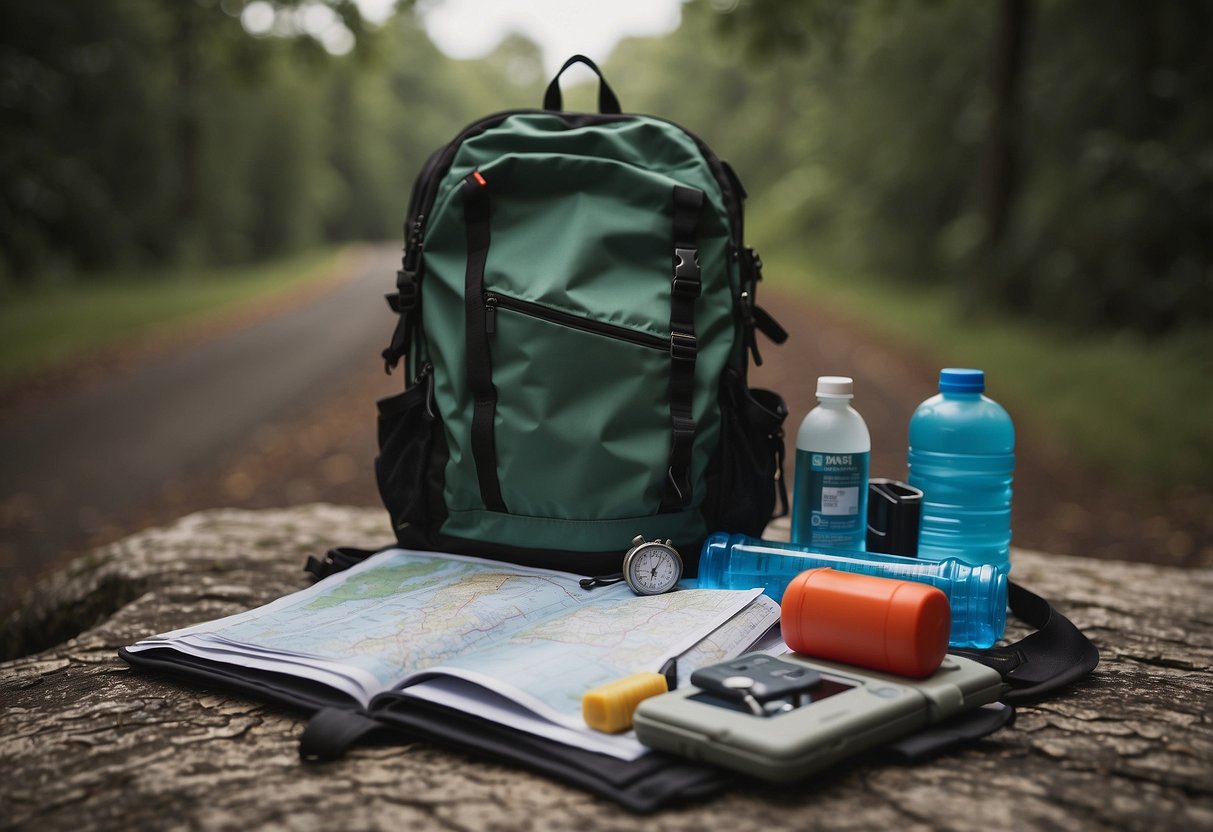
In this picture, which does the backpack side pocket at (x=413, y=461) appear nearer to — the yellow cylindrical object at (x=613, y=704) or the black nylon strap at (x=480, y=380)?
the black nylon strap at (x=480, y=380)

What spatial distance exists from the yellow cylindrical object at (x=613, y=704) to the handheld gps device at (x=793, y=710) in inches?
2.0

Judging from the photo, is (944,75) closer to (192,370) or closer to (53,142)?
(192,370)

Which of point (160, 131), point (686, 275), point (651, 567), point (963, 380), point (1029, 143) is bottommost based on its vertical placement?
point (651, 567)

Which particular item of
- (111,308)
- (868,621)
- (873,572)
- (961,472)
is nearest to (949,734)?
(868,621)

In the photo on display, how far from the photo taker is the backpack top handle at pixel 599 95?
2.44 meters

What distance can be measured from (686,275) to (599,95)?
64 cm

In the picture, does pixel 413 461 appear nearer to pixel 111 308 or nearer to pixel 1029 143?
pixel 1029 143

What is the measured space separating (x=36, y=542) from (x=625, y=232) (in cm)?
431

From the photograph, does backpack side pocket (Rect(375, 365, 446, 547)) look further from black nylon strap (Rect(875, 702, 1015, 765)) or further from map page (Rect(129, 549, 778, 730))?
black nylon strap (Rect(875, 702, 1015, 765))

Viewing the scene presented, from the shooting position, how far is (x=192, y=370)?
387 inches

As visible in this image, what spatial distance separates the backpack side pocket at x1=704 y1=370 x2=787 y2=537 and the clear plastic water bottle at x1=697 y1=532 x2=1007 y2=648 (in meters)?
0.06

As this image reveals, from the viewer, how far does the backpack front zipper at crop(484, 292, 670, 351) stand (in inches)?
85.1

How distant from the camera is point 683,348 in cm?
217

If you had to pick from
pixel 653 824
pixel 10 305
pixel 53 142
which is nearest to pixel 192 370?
pixel 10 305
